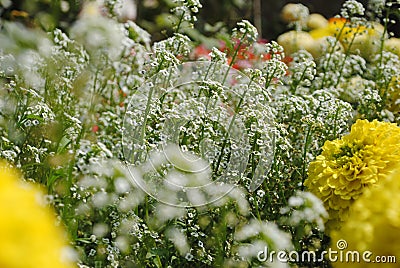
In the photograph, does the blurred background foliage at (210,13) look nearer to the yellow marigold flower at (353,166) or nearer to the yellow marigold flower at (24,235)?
the yellow marigold flower at (353,166)

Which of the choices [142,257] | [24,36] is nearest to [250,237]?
[142,257]

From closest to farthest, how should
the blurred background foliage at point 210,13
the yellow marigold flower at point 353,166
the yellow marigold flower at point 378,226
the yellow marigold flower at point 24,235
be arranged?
1. the yellow marigold flower at point 24,235
2. the yellow marigold flower at point 378,226
3. the yellow marigold flower at point 353,166
4. the blurred background foliage at point 210,13

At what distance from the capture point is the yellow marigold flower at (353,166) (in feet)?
3.74

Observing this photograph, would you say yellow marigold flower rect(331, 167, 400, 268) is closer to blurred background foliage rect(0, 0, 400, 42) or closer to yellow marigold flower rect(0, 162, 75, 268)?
yellow marigold flower rect(0, 162, 75, 268)

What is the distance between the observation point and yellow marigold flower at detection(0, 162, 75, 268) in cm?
49

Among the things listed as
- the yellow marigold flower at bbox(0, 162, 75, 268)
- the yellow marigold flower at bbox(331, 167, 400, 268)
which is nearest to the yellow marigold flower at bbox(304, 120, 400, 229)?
the yellow marigold flower at bbox(331, 167, 400, 268)

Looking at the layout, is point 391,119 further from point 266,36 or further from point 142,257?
point 266,36

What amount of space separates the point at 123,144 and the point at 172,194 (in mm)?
190

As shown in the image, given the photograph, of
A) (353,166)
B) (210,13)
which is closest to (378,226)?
(353,166)

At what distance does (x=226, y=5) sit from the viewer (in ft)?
10.9

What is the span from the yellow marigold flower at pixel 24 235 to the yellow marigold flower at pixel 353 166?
686 mm

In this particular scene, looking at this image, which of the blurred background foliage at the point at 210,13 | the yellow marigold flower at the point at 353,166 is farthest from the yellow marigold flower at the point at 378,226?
the blurred background foliage at the point at 210,13

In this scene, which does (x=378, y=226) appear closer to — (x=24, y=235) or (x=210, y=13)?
(x=24, y=235)

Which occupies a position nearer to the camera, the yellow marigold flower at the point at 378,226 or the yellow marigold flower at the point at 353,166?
the yellow marigold flower at the point at 378,226
